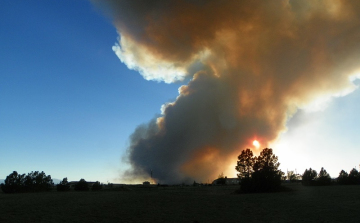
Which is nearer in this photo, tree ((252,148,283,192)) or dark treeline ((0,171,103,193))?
tree ((252,148,283,192))

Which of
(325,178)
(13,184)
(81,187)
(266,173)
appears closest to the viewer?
(266,173)

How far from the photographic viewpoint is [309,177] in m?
145

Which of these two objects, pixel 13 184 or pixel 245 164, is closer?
pixel 245 164

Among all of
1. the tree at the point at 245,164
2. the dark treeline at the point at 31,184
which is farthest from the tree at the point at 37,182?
the tree at the point at 245,164

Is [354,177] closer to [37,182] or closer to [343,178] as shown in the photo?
[343,178]

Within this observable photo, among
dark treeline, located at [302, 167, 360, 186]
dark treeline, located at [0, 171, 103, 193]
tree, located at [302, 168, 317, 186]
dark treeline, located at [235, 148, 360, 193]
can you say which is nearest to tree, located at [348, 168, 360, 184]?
dark treeline, located at [302, 167, 360, 186]

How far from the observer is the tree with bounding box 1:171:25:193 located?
128m

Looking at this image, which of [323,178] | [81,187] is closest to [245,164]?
[323,178]

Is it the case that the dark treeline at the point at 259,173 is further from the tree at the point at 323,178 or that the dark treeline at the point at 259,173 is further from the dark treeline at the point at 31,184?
the dark treeline at the point at 31,184

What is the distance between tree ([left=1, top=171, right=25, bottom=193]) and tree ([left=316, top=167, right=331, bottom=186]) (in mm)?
130548

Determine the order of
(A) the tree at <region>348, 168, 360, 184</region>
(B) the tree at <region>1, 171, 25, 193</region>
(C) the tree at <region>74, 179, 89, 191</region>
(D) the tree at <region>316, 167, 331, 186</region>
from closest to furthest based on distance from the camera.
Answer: (B) the tree at <region>1, 171, 25, 193</region> < (D) the tree at <region>316, 167, 331, 186</region> < (A) the tree at <region>348, 168, 360, 184</region> < (C) the tree at <region>74, 179, 89, 191</region>

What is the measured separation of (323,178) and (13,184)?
135598mm

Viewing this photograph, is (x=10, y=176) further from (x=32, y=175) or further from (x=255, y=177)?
(x=255, y=177)

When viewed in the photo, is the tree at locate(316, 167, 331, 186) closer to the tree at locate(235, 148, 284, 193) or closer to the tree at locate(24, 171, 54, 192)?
the tree at locate(235, 148, 284, 193)
